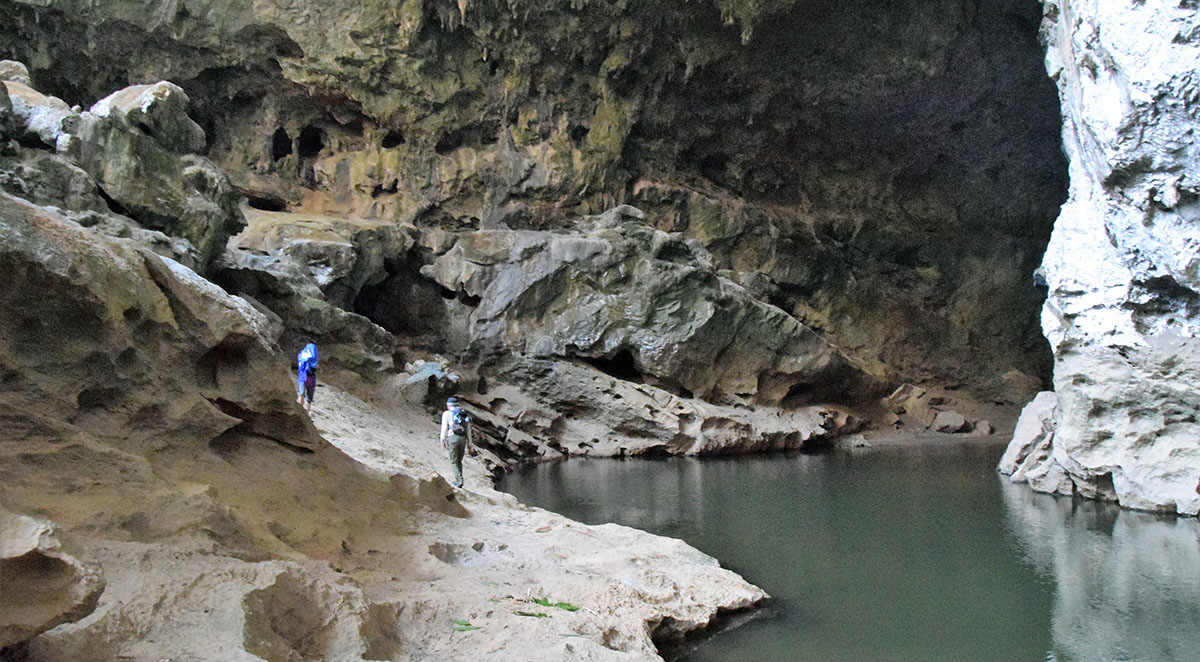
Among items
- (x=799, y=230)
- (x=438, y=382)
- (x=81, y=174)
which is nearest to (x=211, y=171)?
(x=81, y=174)

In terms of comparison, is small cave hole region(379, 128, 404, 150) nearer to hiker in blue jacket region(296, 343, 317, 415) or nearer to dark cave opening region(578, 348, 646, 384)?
dark cave opening region(578, 348, 646, 384)

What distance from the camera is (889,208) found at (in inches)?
1185

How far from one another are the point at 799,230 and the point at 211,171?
19.6 metres

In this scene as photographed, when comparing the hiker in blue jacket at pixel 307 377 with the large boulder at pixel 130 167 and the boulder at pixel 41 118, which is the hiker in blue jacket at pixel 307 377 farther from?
→ the boulder at pixel 41 118

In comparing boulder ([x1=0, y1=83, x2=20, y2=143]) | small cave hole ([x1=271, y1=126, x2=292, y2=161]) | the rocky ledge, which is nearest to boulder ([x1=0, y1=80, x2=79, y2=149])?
boulder ([x1=0, y1=83, x2=20, y2=143])

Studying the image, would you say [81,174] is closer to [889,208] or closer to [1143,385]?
[1143,385]

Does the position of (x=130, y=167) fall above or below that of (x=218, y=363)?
above

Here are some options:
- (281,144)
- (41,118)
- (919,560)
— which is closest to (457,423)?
(919,560)

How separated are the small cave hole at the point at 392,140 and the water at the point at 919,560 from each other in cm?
1433

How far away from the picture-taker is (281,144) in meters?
27.5

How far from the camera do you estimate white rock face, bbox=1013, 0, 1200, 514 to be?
1145 centimetres

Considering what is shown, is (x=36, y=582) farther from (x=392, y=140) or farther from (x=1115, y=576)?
(x=392, y=140)

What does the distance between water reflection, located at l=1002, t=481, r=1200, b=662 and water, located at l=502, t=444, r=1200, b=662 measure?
0.08 ft

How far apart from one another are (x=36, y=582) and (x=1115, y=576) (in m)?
9.94
